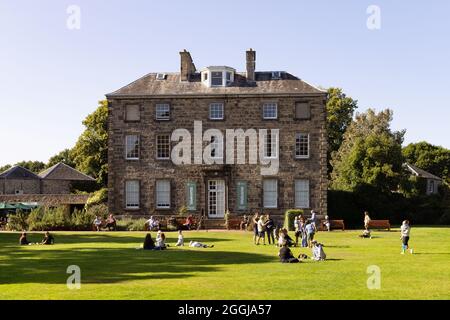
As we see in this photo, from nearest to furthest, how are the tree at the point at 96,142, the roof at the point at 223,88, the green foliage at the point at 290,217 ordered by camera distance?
1. the green foliage at the point at 290,217
2. the roof at the point at 223,88
3. the tree at the point at 96,142

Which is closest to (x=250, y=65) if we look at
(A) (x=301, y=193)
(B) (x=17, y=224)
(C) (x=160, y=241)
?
(A) (x=301, y=193)

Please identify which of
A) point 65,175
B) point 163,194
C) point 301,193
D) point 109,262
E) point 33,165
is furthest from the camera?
point 33,165

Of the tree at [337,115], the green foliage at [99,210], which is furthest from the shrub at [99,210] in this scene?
the tree at [337,115]

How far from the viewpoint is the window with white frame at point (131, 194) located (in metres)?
44.9

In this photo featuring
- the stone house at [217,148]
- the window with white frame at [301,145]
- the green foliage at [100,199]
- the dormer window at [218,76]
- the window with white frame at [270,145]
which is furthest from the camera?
the green foliage at [100,199]

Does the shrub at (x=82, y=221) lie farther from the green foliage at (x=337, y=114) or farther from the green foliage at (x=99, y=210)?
the green foliage at (x=337, y=114)

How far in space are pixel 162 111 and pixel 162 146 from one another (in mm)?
2646

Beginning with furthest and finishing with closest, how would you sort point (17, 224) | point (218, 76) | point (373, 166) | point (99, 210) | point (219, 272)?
1. point (373, 166)
2. point (218, 76)
3. point (99, 210)
4. point (17, 224)
5. point (219, 272)

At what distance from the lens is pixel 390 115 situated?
6812 centimetres

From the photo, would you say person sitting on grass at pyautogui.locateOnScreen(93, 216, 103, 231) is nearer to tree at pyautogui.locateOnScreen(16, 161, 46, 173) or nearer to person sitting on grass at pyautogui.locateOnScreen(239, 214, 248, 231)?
person sitting on grass at pyautogui.locateOnScreen(239, 214, 248, 231)

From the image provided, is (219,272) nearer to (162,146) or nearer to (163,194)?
(163,194)

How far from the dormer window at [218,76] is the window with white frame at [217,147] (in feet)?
14.0

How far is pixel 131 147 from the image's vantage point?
45.3 metres
